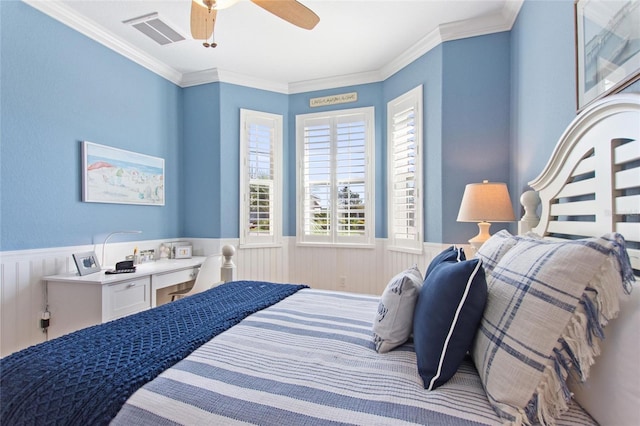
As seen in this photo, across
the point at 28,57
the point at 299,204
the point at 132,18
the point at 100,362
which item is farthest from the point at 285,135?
the point at 100,362

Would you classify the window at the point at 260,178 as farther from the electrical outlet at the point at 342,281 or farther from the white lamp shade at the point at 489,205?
the white lamp shade at the point at 489,205

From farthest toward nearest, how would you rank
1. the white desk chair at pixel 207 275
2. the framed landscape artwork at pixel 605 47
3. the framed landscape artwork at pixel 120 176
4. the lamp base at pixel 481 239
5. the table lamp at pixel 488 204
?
the white desk chair at pixel 207 275 < the framed landscape artwork at pixel 120 176 < the lamp base at pixel 481 239 < the table lamp at pixel 488 204 < the framed landscape artwork at pixel 605 47

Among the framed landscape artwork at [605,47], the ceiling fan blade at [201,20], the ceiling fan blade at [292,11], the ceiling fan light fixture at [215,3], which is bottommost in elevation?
the framed landscape artwork at [605,47]

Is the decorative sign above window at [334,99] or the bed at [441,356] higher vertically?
the decorative sign above window at [334,99]

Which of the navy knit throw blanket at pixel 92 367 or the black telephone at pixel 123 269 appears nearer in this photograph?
the navy knit throw blanket at pixel 92 367

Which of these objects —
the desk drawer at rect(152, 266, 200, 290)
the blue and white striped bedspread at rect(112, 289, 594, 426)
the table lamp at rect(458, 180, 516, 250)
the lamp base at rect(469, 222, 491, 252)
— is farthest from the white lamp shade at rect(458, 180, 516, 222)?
the desk drawer at rect(152, 266, 200, 290)

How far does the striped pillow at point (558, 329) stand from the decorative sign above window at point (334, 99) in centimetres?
329

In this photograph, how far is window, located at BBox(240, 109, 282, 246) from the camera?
3.78 metres

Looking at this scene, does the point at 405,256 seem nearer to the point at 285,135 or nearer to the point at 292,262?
the point at 292,262

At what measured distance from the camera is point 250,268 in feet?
12.4

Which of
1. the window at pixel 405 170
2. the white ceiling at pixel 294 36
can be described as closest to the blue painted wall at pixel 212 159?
the white ceiling at pixel 294 36

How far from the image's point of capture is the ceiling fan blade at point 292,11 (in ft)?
5.81

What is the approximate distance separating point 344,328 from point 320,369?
1.23 ft

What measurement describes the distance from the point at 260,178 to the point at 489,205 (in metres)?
2.59
